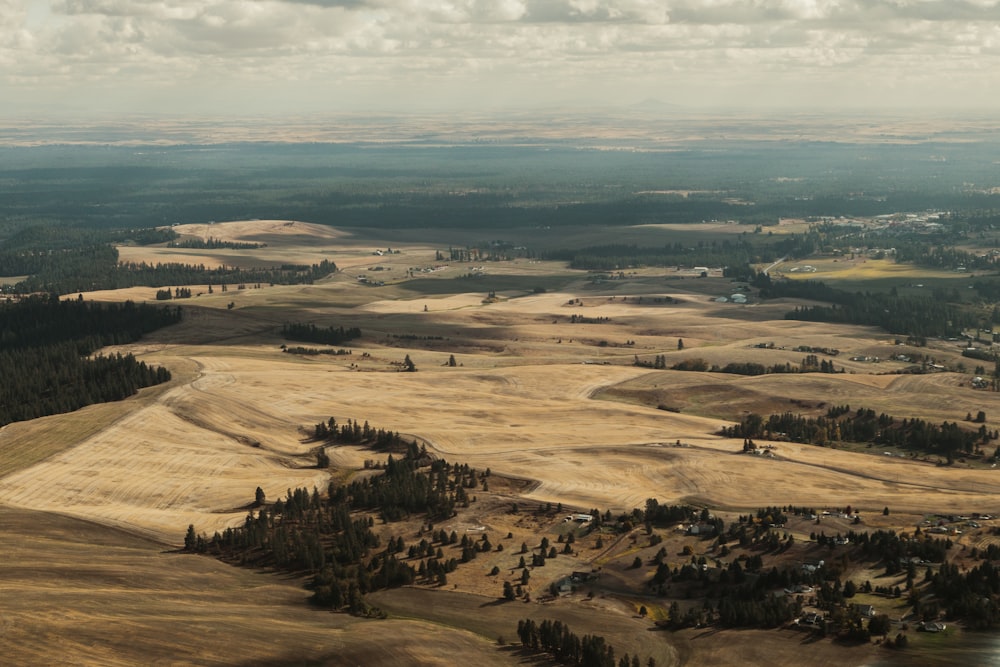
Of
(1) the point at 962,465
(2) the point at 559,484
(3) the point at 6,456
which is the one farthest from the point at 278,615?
(1) the point at 962,465

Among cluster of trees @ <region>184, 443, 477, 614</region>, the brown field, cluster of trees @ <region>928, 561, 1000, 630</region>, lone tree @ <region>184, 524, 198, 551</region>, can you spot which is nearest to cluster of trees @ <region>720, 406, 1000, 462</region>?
the brown field

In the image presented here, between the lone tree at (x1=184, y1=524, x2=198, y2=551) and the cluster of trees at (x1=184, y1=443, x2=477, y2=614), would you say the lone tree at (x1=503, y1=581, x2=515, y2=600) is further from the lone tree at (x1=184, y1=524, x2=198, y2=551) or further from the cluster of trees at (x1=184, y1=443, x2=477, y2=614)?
the lone tree at (x1=184, y1=524, x2=198, y2=551)

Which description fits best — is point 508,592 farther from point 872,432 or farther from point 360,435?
point 872,432

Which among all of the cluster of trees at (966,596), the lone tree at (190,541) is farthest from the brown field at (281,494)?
the cluster of trees at (966,596)

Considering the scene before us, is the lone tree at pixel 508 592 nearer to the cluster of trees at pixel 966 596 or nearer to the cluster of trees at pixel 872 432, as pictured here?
the cluster of trees at pixel 966 596

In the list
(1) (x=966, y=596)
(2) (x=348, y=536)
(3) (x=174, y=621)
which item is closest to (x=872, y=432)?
(1) (x=966, y=596)

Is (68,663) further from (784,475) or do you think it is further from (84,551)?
(784,475)
